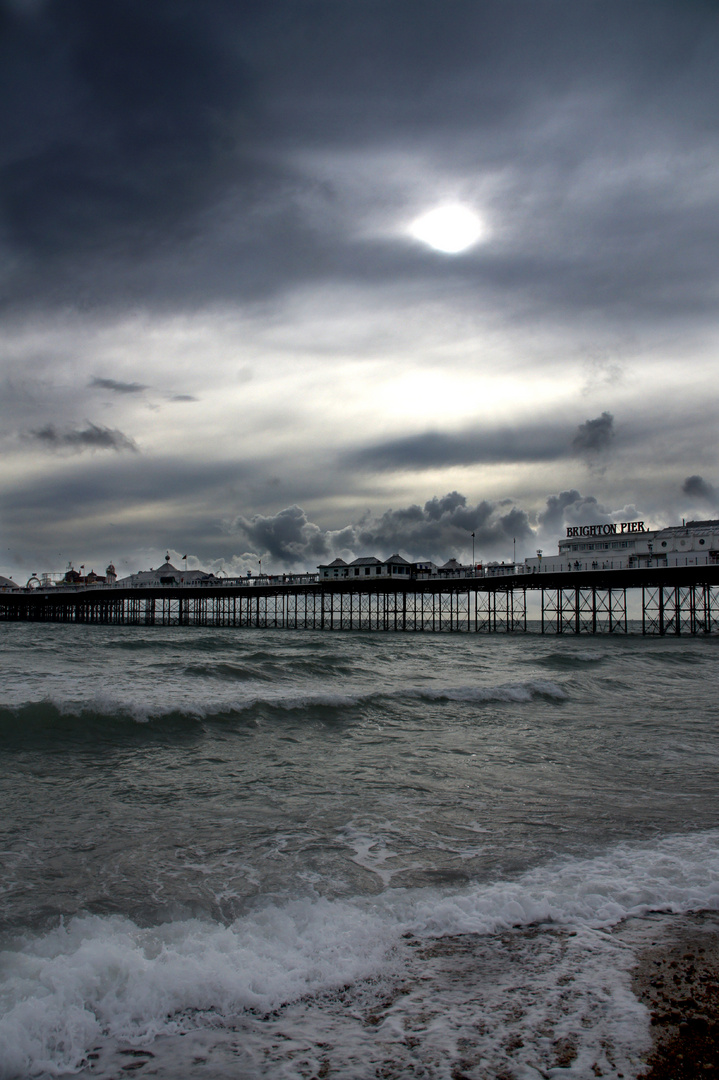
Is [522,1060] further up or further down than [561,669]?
further up

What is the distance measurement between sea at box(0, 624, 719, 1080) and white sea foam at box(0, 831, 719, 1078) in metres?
0.02

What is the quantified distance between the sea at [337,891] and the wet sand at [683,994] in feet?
0.33

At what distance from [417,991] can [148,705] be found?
1099 centimetres

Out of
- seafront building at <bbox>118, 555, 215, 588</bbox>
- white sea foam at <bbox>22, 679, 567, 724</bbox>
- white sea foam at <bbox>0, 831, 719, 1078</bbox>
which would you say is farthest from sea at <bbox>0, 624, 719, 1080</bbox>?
seafront building at <bbox>118, 555, 215, 588</bbox>

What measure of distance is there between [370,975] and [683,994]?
6.30 feet

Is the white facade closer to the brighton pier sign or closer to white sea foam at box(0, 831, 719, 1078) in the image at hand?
the brighton pier sign

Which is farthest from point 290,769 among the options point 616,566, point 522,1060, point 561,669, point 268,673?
point 616,566

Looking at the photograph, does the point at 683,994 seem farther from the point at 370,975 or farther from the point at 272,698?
the point at 272,698

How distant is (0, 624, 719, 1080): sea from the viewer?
12.0 feet

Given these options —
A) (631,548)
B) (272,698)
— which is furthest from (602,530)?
(272,698)

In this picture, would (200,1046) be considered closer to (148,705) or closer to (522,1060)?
(522,1060)

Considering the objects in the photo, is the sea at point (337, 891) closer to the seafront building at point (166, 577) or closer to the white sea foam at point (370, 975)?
the white sea foam at point (370, 975)

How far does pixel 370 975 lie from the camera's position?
4332 millimetres

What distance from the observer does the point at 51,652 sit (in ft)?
94.0
